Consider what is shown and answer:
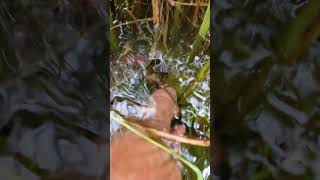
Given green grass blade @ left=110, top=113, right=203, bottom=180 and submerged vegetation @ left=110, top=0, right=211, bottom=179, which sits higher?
submerged vegetation @ left=110, top=0, right=211, bottom=179

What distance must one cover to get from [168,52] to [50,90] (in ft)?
0.35

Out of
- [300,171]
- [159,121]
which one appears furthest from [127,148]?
[300,171]

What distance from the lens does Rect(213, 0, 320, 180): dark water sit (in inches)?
12.8

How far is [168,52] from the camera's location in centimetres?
32

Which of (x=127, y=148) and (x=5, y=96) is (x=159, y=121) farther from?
(x=5, y=96)

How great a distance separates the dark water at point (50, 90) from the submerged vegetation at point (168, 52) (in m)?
0.02

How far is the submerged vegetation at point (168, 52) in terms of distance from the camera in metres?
0.32

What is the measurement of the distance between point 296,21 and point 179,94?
0.39 feet

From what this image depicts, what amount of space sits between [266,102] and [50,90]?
0.19 meters

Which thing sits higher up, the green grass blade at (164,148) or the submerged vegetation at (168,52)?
the submerged vegetation at (168,52)

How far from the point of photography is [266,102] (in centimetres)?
32

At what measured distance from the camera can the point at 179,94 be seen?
32cm

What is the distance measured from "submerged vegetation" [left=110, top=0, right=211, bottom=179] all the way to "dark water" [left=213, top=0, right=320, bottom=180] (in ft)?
0.05

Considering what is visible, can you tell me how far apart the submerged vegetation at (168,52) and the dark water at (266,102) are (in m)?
0.01
